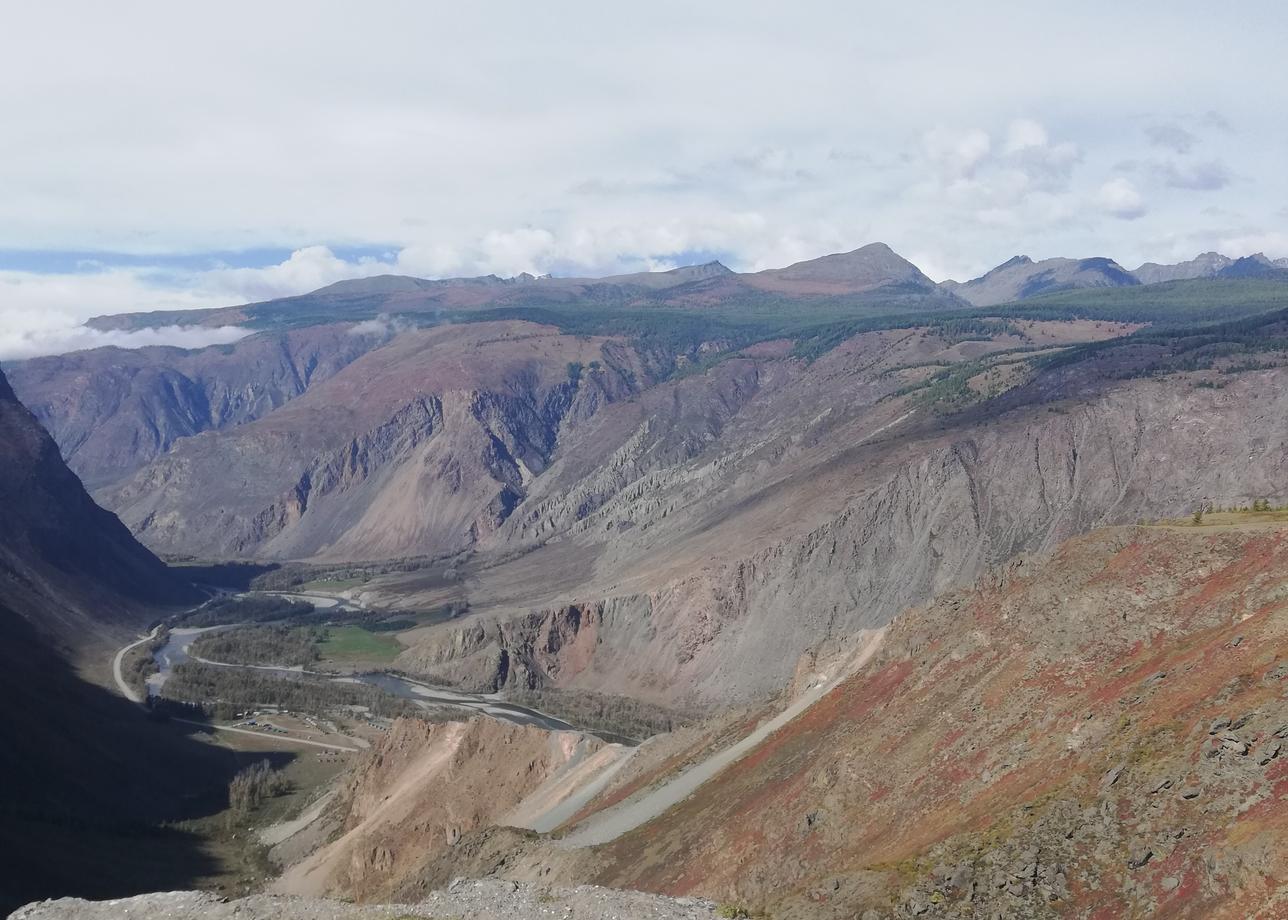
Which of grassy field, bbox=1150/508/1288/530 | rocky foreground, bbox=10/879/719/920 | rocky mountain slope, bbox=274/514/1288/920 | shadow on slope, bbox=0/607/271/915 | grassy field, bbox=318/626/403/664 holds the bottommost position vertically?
grassy field, bbox=318/626/403/664

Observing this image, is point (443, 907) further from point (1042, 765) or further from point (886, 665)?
point (886, 665)

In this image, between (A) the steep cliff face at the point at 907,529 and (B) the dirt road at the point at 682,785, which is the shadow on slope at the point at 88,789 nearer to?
(B) the dirt road at the point at 682,785

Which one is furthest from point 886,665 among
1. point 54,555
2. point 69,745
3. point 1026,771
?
point 54,555

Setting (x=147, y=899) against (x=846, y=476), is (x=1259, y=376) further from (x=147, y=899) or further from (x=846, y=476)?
(x=147, y=899)

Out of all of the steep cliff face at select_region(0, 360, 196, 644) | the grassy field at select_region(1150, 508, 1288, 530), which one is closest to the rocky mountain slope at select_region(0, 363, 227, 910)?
the steep cliff face at select_region(0, 360, 196, 644)

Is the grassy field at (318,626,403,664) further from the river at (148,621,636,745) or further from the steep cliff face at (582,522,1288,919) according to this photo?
the steep cliff face at (582,522,1288,919)

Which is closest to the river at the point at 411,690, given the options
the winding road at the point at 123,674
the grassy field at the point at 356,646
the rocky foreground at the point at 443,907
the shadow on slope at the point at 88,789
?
the winding road at the point at 123,674

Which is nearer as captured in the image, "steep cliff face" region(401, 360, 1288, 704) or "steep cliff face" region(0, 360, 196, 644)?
"steep cliff face" region(401, 360, 1288, 704)

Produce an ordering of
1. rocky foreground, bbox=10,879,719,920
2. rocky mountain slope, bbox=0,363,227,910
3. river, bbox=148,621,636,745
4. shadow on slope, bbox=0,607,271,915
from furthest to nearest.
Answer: river, bbox=148,621,636,745
rocky mountain slope, bbox=0,363,227,910
shadow on slope, bbox=0,607,271,915
rocky foreground, bbox=10,879,719,920
